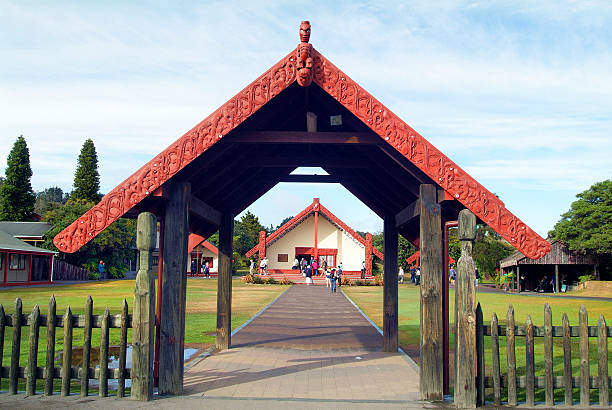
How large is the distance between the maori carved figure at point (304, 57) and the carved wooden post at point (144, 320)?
261cm

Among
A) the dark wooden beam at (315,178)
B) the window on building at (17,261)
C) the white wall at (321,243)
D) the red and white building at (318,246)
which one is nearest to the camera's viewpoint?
the dark wooden beam at (315,178)

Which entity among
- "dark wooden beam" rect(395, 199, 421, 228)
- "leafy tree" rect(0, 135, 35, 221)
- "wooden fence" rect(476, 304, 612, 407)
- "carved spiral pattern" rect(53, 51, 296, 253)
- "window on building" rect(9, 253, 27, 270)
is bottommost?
"wooden fence" rect(476, 304, 612, 407)

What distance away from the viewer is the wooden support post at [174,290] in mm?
7086

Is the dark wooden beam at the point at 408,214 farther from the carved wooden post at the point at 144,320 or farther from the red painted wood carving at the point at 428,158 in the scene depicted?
the carved wooden post at the point at 144,320

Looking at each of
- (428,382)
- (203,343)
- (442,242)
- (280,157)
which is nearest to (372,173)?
(280,157)

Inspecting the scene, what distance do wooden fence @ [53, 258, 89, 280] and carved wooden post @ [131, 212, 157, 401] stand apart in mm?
41936

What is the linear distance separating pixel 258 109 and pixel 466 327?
3.73 meters

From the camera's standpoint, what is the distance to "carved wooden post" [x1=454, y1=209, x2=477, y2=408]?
646 cm

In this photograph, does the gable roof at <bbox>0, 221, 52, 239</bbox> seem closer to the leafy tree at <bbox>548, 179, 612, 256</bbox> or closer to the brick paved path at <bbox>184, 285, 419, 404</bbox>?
the brick paved path at <bbox>184, 285, 419, 404</bbox>

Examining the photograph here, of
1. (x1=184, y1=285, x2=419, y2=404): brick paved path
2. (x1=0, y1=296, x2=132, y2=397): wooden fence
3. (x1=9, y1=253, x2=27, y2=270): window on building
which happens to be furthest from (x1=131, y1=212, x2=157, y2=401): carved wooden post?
(x1=9, y1=253, x2=27, y2=270): window on building

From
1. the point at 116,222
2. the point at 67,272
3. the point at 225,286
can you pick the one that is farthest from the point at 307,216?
the point at 225,286

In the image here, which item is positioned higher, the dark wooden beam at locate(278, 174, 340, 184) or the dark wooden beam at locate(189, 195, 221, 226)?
the dark wooden beam at locate(278, 174, 340, 184)

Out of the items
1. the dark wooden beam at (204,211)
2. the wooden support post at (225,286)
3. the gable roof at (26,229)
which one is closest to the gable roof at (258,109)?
the dark wooden beam at (204,211)

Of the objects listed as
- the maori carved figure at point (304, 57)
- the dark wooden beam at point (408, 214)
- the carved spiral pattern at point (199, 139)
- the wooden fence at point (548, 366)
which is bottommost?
the wooden fence at point (548, 366)
